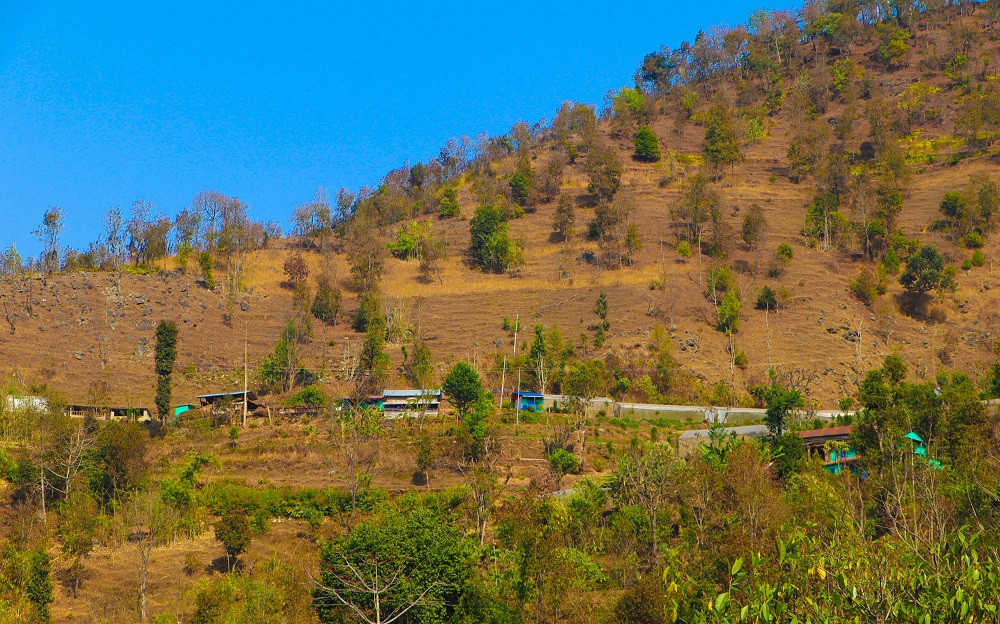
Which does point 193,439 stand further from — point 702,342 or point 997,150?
point 997,150

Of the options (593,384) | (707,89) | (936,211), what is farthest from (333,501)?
(707,89)

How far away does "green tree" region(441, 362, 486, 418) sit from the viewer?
1929 inches

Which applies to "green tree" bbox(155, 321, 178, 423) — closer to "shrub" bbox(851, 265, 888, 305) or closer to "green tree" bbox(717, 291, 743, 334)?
"green tree" bbox(717, 291, 743, 334)

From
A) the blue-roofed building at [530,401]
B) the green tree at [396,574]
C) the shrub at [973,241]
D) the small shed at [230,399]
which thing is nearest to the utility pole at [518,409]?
the blue-roofed building at [530,401]

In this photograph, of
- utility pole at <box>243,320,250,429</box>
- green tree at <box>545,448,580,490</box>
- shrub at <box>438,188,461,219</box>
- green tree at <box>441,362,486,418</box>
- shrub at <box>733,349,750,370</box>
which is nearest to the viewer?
green tree at <box>545,448,580,490</box>

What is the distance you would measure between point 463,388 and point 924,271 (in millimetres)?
38274

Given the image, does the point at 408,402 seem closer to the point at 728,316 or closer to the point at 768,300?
the point at 728,316

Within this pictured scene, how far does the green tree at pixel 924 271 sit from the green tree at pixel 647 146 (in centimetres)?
3569

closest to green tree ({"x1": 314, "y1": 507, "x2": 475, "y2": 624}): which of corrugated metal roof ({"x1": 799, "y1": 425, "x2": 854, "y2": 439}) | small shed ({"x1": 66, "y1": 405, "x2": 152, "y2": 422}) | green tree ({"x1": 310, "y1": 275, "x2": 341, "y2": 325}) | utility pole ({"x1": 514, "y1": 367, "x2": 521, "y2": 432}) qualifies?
utility pole ({"x1": 514, "y1": 367, "x2": 521, "y2": 432})

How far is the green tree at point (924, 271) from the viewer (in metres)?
68.5

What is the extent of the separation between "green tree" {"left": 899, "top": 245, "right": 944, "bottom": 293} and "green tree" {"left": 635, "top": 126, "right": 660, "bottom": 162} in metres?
35.7

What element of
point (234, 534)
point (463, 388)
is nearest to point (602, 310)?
point (463, 388)

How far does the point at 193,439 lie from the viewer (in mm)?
47594

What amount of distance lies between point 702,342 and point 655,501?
31019mm
